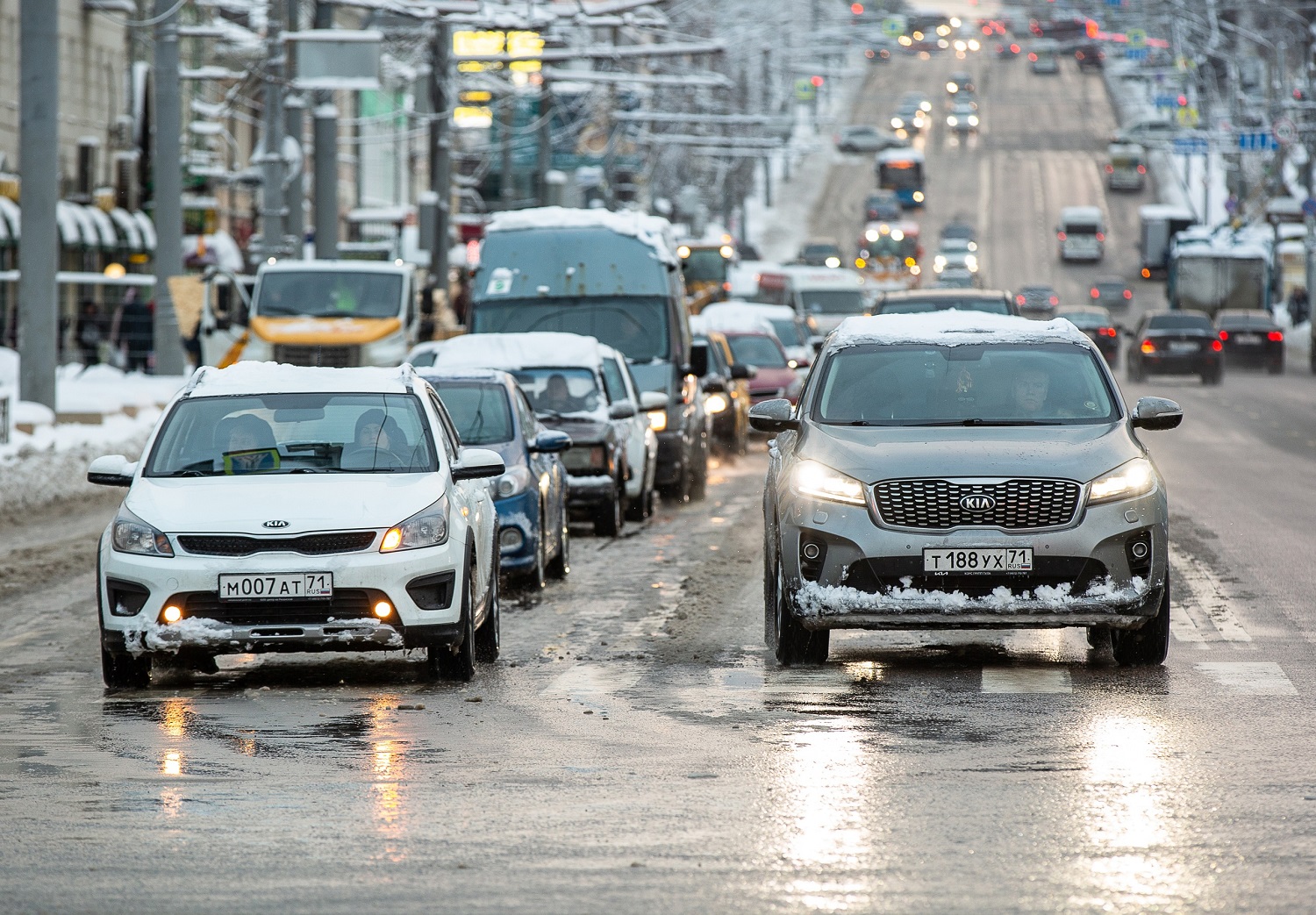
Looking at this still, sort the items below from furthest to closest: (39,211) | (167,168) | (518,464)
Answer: (167,168) < (39,211) < (518,464)

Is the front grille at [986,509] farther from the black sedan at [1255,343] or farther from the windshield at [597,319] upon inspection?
the black sedan at [1255,343]

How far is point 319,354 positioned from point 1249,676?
69.7 feet

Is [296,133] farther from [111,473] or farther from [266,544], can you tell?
[266,544]

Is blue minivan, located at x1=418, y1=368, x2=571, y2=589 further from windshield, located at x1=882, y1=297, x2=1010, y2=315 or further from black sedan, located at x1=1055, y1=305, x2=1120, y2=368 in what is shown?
black sedan, located at x1=1055, y1=305, x2=1120, y2=368

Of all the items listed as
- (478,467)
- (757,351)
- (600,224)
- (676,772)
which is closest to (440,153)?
(757,351)

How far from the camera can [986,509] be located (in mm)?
10727

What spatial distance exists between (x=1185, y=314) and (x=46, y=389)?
30.3 metres

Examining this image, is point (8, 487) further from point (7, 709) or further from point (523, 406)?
point (7, 709)

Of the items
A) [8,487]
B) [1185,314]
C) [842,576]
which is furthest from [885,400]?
[1185,314]

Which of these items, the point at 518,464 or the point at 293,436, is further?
the point at 518,464

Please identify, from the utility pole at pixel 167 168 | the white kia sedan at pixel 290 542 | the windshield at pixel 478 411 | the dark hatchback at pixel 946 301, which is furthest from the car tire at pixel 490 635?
the utility pole at pixel 167 168

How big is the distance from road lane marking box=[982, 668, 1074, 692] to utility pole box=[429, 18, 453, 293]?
105 feet

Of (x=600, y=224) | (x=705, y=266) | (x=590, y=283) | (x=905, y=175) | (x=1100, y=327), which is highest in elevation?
(x=905, y=175)

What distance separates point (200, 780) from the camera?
8.08m
